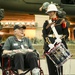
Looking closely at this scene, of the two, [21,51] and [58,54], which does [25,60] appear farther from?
[58,54]

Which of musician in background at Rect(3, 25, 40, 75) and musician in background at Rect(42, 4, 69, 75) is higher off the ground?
musician in background at Rect(42, 4, 69, 75)

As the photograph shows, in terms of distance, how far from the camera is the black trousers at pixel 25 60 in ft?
15.2

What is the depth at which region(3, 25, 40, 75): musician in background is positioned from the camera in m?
4.67

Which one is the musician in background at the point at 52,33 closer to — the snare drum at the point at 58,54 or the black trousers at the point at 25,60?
the snare drum at the point at 58,54

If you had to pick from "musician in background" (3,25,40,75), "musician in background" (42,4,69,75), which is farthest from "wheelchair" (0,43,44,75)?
"musician in background" (42,4,69,75)

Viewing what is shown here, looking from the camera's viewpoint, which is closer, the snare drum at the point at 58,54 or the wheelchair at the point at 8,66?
the snare drum at the point at 58,54

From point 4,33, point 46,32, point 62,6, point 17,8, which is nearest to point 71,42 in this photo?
point 62,6

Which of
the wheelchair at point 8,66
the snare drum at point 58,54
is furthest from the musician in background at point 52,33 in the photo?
the wheelchair at point 8,66

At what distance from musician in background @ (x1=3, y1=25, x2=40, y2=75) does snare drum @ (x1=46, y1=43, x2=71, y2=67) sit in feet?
0.90

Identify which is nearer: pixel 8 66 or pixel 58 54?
pixel 58 54

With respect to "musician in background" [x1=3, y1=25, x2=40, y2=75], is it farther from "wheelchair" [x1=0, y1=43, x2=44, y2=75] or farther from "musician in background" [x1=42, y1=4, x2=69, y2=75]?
"musician in background" [x1=42, y1=4, x2=69, y2=75]

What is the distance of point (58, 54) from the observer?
4633 millimetres

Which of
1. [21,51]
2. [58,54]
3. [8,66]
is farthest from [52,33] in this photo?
[8,66]

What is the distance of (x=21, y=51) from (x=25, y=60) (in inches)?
5.8
